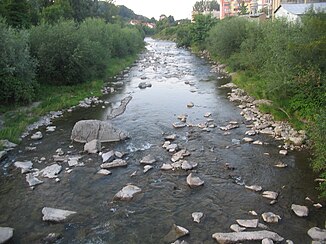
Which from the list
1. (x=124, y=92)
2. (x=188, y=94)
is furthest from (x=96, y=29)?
(x=188, y=94)

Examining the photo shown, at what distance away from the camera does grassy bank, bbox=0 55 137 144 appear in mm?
17252

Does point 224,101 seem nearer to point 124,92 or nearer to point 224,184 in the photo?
point 124,92

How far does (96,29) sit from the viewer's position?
36.3 m

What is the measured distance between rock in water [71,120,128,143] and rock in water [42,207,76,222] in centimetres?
616

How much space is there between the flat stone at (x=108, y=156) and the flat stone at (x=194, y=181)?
11.8 feet

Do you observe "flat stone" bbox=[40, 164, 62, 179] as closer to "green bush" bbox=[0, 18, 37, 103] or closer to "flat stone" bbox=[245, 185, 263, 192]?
"flat stone" bbox=[245, 185, 263, 192]

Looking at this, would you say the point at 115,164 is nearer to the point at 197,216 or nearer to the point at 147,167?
the point at 147,167

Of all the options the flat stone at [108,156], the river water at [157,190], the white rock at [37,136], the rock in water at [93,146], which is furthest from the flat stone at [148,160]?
the white rock at [37,136]

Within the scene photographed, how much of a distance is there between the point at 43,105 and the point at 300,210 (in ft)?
54.4

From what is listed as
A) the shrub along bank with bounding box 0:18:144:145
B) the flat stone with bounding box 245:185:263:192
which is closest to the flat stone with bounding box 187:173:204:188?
the flat stone with bounding box 245:185:263:192

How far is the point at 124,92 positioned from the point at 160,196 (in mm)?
17358

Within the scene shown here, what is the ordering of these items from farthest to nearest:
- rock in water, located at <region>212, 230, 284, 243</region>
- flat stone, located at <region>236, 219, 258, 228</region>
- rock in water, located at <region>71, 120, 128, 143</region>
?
rock in water, located at <region>71, 120, 128, 143</region> → flat stone, located at <region>236, 219, 258, 228</region> → rock in water, located at <region>212, 230, 284, 243</region>

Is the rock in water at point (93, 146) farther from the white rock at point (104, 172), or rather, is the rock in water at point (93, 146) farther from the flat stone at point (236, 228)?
the flat stone at point (236, 228)

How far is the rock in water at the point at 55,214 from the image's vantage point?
9.80 metres
